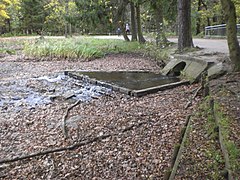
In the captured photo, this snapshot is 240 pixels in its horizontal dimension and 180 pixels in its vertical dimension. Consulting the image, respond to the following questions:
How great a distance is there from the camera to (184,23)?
10562mm

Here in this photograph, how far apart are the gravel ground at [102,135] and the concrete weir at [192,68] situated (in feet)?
2.01

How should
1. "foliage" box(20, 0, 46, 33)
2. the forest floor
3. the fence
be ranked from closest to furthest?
the forest floor
the fence
"foliage" box(20, 0, 46, 33)

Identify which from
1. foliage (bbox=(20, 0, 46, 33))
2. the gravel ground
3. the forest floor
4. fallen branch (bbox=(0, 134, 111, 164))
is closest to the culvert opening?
the gravel ground

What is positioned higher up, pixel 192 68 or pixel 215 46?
pixel 215 46

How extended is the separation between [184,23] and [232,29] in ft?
15.9

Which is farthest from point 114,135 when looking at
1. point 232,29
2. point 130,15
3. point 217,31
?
point 130,15

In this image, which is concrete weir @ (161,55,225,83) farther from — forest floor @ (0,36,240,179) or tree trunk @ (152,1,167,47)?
tree trunk @ (152,1,167,47)

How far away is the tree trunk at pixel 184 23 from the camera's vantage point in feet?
33.9

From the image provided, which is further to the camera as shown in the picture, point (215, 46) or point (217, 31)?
point (217, 31)

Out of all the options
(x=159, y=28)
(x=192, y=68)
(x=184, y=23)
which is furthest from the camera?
(x=159, y=28)

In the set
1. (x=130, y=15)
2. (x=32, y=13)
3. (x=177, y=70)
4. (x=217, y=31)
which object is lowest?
(x=177, y=70)

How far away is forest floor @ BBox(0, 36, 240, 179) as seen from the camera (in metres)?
3.34

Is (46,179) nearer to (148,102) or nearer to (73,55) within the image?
(148,102)

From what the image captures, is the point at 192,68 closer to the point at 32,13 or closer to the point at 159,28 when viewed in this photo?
the point at 159,28
